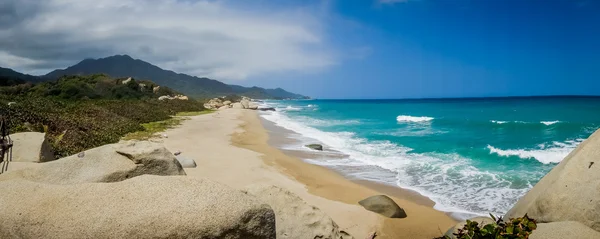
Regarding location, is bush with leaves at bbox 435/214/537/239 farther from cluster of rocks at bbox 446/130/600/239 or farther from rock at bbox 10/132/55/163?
rock at bbox 10/132/55/163

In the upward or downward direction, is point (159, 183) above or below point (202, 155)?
above

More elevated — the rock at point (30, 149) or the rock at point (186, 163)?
the rock at point (30, 149)

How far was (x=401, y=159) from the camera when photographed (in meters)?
16.0

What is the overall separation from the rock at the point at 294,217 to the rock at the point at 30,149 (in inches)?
202

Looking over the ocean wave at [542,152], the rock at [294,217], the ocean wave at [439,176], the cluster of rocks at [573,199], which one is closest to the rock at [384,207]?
the ocean wave at [439,176]

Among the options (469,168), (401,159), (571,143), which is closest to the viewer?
(469,168)

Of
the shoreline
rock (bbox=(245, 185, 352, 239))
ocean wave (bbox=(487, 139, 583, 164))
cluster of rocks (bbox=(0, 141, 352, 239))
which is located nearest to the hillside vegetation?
the shoreline

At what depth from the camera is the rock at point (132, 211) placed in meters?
2.53

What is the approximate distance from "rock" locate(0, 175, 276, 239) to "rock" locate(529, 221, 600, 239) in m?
3.09

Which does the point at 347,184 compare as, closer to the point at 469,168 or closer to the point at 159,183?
the point at 469,168

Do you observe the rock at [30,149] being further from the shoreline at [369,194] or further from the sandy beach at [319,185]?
the shoreline at [369,194]

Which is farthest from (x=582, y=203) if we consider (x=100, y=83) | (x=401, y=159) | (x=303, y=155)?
(x=100, y=83)

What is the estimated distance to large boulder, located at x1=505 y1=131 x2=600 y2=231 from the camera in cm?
442

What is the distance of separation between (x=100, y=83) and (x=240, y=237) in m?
58.7
